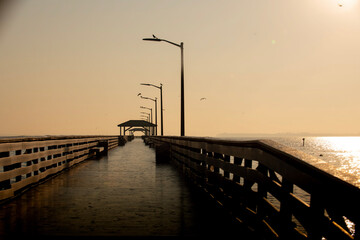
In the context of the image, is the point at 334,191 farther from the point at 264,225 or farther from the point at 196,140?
the point at 196,140

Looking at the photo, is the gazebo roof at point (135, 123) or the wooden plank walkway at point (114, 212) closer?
the wooden plank walkway at point (114, 212)

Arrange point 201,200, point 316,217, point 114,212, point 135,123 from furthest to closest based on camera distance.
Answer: point 135,123
point 201,200
point 114,212
point 316,217

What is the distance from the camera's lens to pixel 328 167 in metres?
4.01

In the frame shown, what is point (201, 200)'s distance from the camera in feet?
31.9

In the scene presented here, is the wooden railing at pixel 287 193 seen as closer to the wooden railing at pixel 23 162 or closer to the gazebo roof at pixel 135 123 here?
the wooden railing at pixel 23 162

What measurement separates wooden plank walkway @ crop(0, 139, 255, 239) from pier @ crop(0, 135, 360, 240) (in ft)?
0.05

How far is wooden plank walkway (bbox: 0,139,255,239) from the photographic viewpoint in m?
6.71

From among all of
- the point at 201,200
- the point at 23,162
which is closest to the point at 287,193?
the point at 201,200

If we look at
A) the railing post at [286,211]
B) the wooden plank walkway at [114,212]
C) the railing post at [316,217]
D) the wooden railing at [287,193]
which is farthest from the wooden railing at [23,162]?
the railing post at [316,217]

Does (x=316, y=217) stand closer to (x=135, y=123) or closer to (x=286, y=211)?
(x=286, y=211)

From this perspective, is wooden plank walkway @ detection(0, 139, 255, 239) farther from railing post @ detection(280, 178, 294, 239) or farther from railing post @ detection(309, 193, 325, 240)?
railing post @ detection(309, 193, 325, 240)

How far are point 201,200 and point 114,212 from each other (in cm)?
226

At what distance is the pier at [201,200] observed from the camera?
3898mm

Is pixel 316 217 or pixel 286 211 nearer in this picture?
pixel 316 217
